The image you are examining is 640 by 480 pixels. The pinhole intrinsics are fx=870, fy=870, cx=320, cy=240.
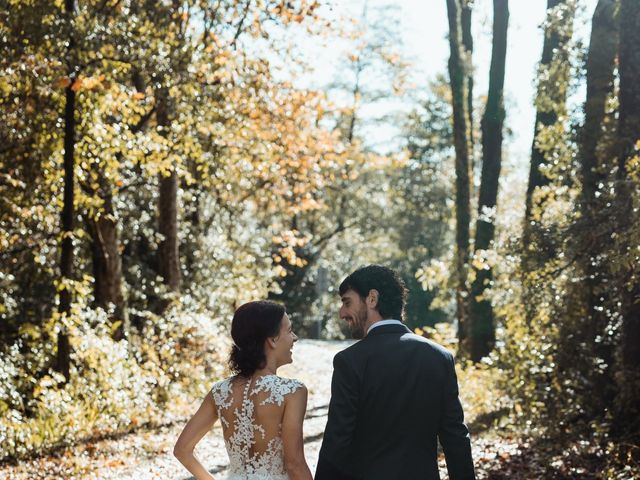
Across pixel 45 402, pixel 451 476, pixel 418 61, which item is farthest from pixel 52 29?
pixel 418 61

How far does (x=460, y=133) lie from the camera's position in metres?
19.8

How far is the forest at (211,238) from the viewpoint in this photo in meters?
10.2

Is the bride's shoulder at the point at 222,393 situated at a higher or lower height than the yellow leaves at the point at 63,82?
lower

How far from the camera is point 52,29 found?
10953 mm

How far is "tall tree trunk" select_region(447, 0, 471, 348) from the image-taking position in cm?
1953

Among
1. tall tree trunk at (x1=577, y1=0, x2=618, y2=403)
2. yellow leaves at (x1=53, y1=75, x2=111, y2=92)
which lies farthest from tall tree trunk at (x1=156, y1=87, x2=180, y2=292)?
tall tree trunk at (x1=577, y1=0, x2=618, y2=403)

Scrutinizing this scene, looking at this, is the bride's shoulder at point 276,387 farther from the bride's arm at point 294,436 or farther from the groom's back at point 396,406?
the groom's back at point 396,406

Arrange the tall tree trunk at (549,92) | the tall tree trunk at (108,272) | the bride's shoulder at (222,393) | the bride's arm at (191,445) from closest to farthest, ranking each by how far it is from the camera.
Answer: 1. the bride's arm at (191,445)
2. the bride's shoulder at (222,393)
3. the tall tree trunk at (549,92)
4. the tall tree trunk at (108,272)

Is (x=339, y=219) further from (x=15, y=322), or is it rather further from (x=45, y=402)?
(x=45, y=402)

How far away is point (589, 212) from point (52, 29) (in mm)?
6925

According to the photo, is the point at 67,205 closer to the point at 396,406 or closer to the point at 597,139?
the point at 597,139

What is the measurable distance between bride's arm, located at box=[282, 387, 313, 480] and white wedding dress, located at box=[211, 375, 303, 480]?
39mm

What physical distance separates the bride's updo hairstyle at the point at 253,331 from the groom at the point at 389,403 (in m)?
0.53

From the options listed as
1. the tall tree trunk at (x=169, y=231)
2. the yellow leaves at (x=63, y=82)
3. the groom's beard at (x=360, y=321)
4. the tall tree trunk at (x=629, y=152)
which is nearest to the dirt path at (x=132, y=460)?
the tall tree trunk at (x=629, y=152)
